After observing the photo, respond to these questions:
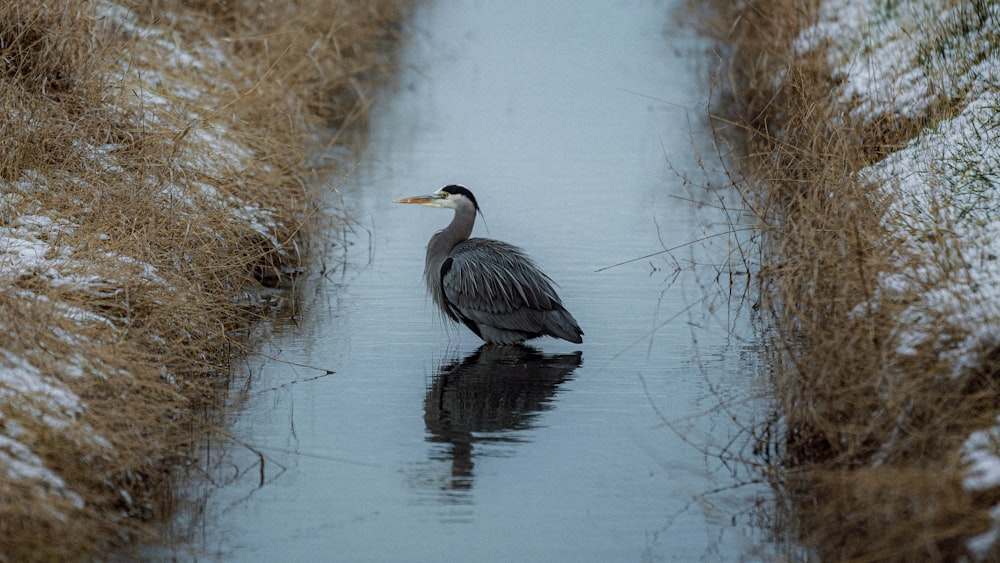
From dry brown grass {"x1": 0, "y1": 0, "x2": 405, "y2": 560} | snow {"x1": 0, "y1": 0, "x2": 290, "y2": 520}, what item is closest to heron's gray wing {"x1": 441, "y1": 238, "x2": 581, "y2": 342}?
dry brown grass {"x1": 0, "y1": 0, "x2": 405, "y2": 560}

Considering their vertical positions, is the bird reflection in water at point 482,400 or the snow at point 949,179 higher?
the snow at point 949,179

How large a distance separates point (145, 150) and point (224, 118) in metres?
0.88

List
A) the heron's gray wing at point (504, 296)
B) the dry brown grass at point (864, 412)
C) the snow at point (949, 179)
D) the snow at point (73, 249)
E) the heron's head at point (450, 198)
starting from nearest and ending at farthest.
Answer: the dry brown grass at point (864, 412) < the snow at point (73, 249) < the snow at point (949, 179) < the heron's gray wing at point (504, 296) < the heron's head at point (450, 198)

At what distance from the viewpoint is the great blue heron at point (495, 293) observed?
8500 mm

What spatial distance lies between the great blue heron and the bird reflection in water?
154mm

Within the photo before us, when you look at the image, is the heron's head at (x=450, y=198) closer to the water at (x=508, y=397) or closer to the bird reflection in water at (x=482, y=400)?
the water at (x=508, y=397)

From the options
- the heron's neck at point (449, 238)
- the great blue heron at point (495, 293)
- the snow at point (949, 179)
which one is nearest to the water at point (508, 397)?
the great blue heron at point (495, 293)

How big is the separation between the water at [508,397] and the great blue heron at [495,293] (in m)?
0.17

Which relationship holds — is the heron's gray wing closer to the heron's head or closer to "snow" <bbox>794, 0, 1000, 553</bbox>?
the heron's head

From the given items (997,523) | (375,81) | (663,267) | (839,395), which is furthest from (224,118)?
(375,81)

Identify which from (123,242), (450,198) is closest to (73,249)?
(123,242)

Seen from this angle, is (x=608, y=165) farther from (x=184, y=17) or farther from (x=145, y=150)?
(x=145, y=150)

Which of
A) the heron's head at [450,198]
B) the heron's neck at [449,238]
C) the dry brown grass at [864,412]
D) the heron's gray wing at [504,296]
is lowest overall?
the dry brown grass at [864,412]

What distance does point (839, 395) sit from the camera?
5766mm
